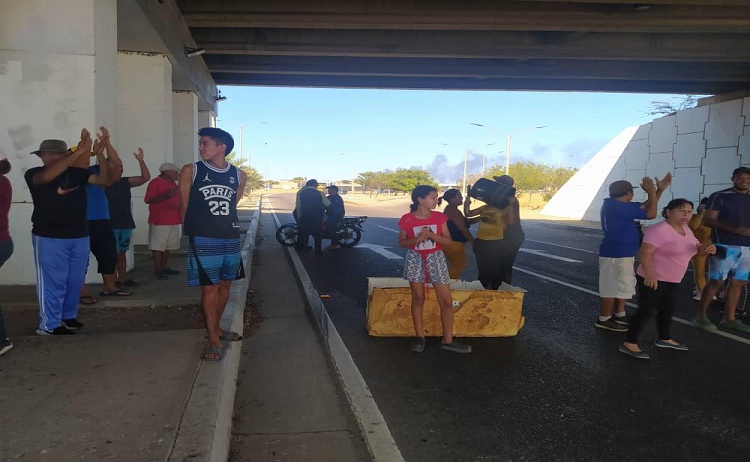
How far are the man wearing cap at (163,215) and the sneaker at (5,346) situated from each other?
347 centimetres

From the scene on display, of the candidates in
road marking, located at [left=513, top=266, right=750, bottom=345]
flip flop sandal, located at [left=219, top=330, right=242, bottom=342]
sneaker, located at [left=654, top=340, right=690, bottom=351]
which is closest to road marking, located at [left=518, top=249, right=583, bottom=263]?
road marking, located at [left=513, top=266, right=750, bottom=345]

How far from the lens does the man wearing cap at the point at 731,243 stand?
232 inches

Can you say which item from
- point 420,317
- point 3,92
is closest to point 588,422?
point 420,317

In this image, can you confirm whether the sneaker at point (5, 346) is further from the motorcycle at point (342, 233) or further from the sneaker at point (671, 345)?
the motorcycle at point (342, 233)

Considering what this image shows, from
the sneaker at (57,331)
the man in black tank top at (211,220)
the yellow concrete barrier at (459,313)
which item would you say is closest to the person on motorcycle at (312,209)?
the yellow concrete barrier at (459,313)

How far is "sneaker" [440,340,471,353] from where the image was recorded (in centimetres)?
516

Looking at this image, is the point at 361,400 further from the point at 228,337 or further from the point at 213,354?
the point at 228,337

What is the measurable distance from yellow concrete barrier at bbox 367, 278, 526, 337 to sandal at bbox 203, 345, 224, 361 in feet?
6.05

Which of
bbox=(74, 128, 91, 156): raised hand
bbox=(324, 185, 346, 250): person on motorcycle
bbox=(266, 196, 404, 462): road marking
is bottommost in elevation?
bbox=(266, 196, 404, 462): road marking

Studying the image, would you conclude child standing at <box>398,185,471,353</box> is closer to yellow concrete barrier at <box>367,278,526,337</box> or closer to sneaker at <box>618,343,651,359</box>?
yellow concrete barrier at <box>367,278,526,337</box>

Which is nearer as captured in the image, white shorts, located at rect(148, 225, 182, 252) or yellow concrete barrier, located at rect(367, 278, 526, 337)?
yellow concrete barrier, located at rect(367, 278, 526, 337)

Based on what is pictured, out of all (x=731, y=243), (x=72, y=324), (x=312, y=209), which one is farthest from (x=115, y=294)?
(x=731, y=243)

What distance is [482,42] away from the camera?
14047 millimetres

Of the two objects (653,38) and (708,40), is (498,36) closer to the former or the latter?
(653,38)
